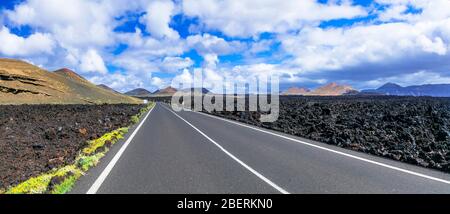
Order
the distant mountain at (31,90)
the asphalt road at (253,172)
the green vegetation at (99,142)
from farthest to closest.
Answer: the distant mountain at (31,90) → the green vegetation at (99,142) → the asphalt road at (253,172)

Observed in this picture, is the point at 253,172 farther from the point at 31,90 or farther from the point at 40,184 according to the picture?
the point at 31,90

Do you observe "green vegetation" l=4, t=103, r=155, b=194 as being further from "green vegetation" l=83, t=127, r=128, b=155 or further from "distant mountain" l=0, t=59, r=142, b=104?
"distant mountain" l=0, t=59, r=142, b=104

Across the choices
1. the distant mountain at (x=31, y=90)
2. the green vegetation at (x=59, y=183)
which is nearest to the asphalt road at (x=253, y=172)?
the green vegetation at (x=59, y=183)

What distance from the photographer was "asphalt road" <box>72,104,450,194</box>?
779 cm

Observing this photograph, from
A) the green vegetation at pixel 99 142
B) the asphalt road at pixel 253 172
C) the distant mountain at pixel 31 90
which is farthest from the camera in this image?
the distant mountain at pixel 31 90

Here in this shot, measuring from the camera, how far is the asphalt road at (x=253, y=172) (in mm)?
Answer: 7793

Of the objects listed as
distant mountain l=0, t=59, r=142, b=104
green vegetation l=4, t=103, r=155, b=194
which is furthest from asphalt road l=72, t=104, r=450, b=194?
distant mountain l=0, t=59, r=142, b=104

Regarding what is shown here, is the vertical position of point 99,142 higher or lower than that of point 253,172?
higher

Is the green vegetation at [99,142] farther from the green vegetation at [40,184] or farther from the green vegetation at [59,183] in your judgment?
the green vegetation at [40,184]

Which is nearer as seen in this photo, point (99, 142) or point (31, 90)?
point (99, 142)

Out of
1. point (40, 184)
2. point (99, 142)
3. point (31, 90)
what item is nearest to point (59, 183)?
point (40, 184)

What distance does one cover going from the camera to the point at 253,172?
9477 millimetres
